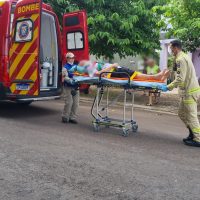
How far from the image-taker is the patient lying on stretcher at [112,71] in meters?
7.08

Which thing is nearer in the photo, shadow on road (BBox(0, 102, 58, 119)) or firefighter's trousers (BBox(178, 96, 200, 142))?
firefighter's trousers (BBox(178, 96, 200, 142))

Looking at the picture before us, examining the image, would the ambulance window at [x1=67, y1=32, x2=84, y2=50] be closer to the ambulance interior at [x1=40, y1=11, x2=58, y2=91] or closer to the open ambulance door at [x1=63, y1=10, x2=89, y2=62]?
the open ambulance door at [x1=63, y1=10, x2=89, y2=62]

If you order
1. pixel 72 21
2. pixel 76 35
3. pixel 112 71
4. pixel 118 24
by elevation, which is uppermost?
pixel 118 24

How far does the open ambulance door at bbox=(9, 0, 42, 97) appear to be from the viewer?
26.8ft

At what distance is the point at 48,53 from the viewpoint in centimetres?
962

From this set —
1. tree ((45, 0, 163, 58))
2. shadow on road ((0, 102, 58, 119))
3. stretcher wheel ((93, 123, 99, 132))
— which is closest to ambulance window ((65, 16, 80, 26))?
shadow on road ((0, 102, 58, 119))

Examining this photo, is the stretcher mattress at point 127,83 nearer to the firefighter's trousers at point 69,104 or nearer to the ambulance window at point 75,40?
the firefighter's trousers at point 69,104

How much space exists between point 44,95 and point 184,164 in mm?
4092

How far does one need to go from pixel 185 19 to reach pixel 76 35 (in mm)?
3242

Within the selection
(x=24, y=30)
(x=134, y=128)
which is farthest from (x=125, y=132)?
(x=24, y=30)

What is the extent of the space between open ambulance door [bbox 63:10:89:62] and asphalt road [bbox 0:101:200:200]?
1954mm

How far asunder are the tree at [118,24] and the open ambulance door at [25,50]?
458cm

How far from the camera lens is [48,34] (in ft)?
31.3

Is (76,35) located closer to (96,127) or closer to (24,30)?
(24,30)
